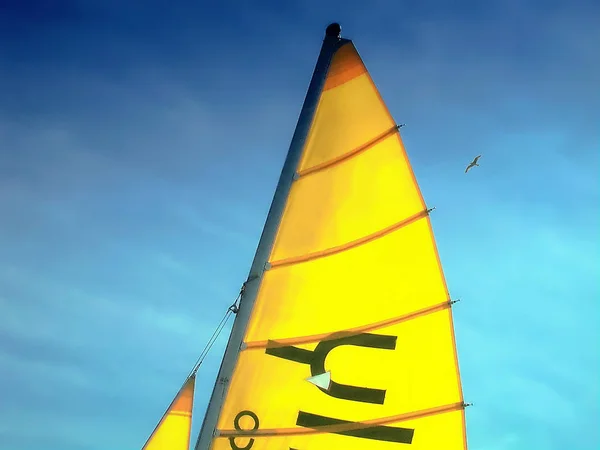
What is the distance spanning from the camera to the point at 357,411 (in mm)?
13172

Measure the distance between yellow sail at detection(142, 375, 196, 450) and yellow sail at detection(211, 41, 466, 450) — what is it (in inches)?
67.4

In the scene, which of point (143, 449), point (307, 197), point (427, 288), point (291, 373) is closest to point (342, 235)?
point (307, 197)

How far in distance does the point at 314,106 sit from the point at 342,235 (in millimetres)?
2525

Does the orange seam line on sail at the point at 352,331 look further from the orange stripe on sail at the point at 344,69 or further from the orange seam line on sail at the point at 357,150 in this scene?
the orange stripe on sail at the point at 344,69

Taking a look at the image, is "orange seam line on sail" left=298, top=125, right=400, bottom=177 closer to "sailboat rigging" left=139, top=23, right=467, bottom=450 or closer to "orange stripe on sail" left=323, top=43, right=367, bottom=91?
"sailboat rigging" left=139, top=23, right=467, bottom=450

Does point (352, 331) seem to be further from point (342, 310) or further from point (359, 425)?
point (359, 425)

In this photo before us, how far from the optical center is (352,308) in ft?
43.6

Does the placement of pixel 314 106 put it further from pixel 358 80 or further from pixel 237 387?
pixel 237 387

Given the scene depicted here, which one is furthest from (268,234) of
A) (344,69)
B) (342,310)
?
(344,69)

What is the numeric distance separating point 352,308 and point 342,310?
0.19 meters

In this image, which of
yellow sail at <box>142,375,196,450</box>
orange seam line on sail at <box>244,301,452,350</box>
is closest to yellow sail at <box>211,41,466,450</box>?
orange seam line on sail at <box>244,301,452,350</box>

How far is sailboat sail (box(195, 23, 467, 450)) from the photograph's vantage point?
1289 cm

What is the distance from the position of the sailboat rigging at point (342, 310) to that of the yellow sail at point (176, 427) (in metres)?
0.02

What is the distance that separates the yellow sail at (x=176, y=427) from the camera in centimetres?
1359
